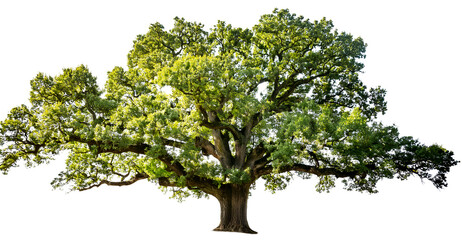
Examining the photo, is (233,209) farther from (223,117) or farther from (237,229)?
(223,117)

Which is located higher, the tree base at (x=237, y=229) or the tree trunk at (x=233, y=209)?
the tree trunk at (x=233, y=209)

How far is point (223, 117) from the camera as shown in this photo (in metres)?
21.2

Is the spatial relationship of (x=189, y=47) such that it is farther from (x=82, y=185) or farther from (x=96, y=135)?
(x=82, y=185)

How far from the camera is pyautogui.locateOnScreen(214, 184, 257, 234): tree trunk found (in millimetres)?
20906

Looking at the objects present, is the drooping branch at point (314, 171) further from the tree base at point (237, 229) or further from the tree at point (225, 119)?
the tree base at point (237, 229)

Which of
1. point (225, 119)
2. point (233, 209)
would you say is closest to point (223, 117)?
point (225, 119)

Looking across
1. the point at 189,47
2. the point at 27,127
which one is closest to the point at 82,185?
the point at 27,127

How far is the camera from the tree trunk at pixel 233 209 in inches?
823

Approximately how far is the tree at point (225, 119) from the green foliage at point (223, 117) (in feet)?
0.19

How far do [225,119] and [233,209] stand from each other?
15.8ft

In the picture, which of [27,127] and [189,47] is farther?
[189,47]

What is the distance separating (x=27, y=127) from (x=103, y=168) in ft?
17.4

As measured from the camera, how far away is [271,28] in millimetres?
21219

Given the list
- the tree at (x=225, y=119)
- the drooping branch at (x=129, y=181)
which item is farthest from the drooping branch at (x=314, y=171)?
the drooping branch at (x=129, y=181)
